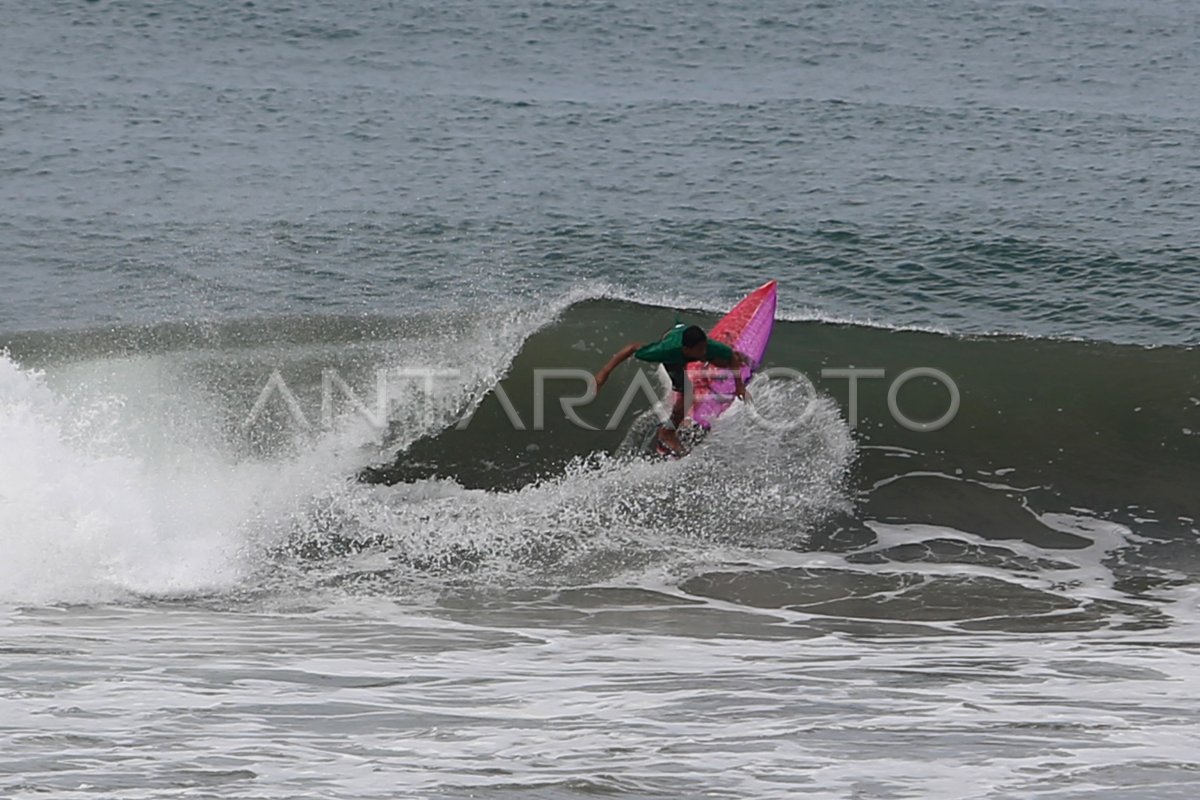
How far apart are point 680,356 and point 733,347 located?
88.7 inches

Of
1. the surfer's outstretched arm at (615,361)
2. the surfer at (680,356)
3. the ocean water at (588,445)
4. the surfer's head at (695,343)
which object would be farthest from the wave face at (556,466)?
the surfer's head at (695,343)

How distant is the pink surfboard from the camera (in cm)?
1269

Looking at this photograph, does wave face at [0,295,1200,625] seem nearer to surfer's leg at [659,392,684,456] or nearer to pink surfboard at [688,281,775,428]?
surfer's leg at [659,392,684,456]

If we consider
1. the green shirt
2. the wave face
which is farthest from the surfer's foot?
the green shirt

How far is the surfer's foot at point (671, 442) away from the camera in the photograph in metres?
12.6

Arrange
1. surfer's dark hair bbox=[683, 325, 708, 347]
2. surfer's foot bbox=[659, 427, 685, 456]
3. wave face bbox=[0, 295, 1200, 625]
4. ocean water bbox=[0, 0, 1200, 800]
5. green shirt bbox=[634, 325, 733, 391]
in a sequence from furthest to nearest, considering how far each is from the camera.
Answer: surfer's foot bbox=[659, 427, 685, 456] < green shirt bbox=[634, 325, 733, 391] < surfer's dark hair bbox=[683, 325, 708, 347] < wave face bbox=[0, 295, 1200, 625] < ocean water bbox=[0, 0, 1200, 800]

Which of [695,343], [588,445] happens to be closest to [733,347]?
[588,445]

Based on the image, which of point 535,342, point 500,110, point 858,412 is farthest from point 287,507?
point 500,110

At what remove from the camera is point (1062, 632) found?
9.73 metres

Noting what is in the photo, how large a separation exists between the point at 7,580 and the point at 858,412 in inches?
316

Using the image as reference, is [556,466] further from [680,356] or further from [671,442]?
[680,356]

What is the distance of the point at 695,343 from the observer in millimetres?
11695

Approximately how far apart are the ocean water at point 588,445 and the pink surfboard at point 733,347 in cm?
34

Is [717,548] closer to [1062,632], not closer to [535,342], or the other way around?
[1062,632]
